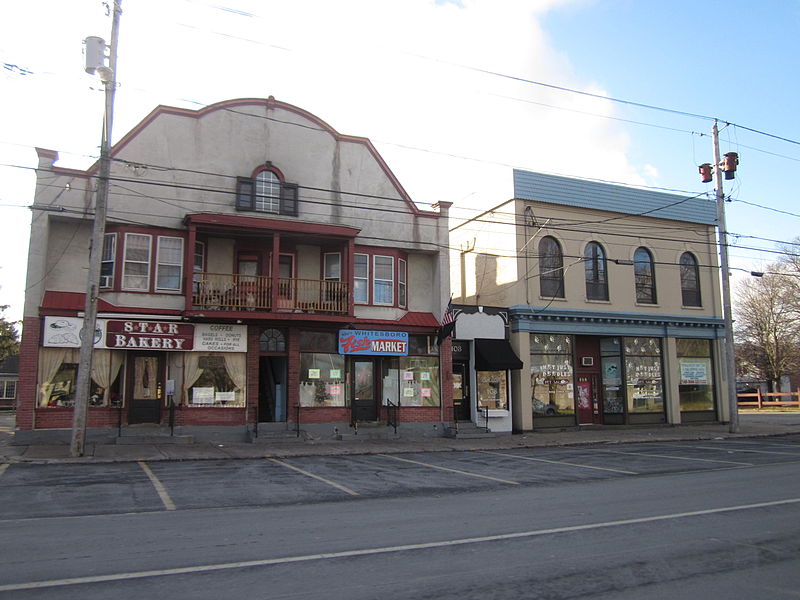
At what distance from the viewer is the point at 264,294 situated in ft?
65.7

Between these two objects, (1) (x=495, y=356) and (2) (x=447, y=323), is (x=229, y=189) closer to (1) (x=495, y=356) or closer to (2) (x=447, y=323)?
(2) (x=447, y=323)

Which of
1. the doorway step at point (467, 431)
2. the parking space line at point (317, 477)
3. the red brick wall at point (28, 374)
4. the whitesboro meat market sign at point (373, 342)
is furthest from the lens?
the doorway step at point (467, 431)

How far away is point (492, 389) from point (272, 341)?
8498mm

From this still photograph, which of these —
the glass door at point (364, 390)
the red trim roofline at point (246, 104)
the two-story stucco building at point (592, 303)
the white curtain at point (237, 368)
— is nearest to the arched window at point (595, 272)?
the two-story stucco building at point (592, 303)

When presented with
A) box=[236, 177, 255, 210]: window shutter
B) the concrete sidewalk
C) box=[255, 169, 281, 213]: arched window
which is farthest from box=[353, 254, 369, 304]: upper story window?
the concrete sidewalk

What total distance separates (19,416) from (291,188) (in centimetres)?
1026

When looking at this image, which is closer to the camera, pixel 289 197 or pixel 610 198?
pixel 289 197

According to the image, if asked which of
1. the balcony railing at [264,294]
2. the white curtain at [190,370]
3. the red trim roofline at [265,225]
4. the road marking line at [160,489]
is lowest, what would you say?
the road marking line at [160,489]

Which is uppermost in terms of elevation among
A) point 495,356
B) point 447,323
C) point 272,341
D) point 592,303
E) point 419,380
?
point 592,303

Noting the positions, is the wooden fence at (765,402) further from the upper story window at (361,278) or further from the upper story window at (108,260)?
the upper story window at (108,260)

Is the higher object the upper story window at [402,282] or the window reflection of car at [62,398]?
the upper story window at [402,282]

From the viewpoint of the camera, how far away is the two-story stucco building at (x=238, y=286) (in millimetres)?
18297

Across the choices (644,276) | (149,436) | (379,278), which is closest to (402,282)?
(379,278)

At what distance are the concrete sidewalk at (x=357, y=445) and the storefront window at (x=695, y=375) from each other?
1.41 m
